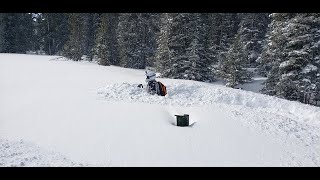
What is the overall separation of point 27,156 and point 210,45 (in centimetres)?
3165

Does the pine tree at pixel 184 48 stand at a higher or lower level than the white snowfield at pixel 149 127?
higher

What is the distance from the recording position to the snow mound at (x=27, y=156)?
28.0 ft

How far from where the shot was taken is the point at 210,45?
Answer: 3838cm

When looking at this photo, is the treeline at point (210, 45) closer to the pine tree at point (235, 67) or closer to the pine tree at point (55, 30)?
the pine tree at point (235, 67)

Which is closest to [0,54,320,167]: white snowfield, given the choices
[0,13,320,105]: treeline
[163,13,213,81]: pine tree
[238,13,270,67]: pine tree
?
[0,13,320,105]: treeline

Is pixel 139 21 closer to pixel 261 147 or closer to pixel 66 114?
pixel 66 114

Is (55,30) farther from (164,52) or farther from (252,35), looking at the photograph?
(252,35)

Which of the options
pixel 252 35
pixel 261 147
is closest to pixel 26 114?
pixel 261 147

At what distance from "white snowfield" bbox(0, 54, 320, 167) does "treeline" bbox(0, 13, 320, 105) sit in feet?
25.0

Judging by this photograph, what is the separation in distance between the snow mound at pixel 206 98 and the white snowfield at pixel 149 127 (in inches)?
1.8

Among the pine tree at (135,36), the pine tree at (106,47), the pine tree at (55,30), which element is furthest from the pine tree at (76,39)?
the pine tree at (55,30)

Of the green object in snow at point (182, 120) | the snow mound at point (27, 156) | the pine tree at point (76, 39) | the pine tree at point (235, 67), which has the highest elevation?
the pine tree at point (76, 39)

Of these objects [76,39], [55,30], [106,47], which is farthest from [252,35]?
[55,30]

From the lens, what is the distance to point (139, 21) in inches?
1581
